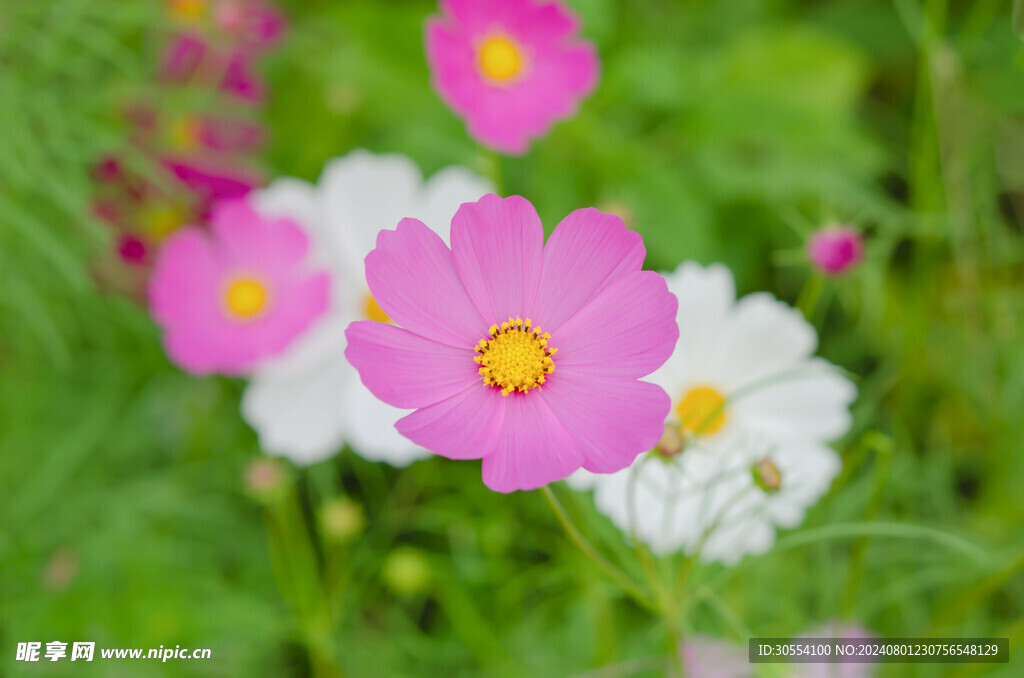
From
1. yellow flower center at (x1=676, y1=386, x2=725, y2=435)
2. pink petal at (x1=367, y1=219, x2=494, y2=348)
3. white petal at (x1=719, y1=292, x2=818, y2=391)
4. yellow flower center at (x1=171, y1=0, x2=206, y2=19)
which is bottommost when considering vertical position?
pink petal at (x1=367, y1=219, x2=494, y2=348)

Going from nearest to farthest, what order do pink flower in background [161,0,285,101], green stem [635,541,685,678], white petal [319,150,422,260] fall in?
1. green stem [635,541,685,678]
2. white petal [319,150,422,260]
3. pink flower in background [161,0,285,101]

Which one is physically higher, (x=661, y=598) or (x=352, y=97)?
(x=352, y=97)

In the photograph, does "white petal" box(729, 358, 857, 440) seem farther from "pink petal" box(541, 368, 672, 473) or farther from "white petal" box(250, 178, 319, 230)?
"white petal" box(250, 178, 319, 230)

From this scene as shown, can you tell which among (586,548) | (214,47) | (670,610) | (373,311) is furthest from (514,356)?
(214,47)

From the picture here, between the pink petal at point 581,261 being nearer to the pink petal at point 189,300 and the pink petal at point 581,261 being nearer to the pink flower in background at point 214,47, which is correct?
the pink petal at point 189,300

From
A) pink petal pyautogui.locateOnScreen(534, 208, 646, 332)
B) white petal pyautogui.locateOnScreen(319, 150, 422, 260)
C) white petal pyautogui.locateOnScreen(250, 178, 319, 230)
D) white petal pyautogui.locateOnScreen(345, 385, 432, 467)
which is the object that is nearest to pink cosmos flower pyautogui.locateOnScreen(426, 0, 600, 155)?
white petal pyautogui.locateOnScreen(319, 150, 422, 260)

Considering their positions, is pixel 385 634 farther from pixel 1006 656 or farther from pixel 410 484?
pixel 1006 656

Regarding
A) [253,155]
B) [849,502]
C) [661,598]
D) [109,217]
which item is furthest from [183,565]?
[849,502]
